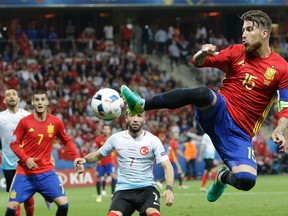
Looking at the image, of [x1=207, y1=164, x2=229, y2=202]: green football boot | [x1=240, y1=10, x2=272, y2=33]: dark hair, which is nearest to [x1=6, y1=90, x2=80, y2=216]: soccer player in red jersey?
[x1=207, y1=164, x2=229, y2=202]: green football boot

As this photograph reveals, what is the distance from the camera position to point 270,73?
10.8 m

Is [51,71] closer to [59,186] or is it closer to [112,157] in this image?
[112,157]

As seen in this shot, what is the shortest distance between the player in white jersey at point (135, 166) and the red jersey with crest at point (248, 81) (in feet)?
4.73

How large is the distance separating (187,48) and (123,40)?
9.91ft

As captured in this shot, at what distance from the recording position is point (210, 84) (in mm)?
37406

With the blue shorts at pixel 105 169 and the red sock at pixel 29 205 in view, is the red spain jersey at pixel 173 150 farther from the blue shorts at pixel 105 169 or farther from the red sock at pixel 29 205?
the red sock at pixel 29 205

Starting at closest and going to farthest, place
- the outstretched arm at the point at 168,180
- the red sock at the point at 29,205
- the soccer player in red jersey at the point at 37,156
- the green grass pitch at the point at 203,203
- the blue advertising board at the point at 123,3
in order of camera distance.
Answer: the outstretched arm at the point at 168,180 < the soccer player in red jersey at the point at 37,156 < the red sock at the point at 29,205 < the green grass pitch at the point at 203,203 < the blue advertising board at the point at 123,3

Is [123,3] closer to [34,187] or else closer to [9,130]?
[9,130]

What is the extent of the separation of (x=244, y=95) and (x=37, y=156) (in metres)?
4.33

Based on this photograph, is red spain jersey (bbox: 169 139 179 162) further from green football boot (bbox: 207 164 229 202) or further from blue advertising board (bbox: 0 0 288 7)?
green football boot (bbox: 207 164 229 202)

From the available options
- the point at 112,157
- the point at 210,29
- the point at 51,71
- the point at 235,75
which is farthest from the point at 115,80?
the point at 235,75

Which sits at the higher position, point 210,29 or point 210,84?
point 210,29

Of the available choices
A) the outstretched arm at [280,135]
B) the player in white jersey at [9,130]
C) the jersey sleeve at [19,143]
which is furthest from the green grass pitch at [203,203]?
the outstretched arm at [280,135]

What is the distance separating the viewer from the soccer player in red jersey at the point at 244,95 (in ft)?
34.9
